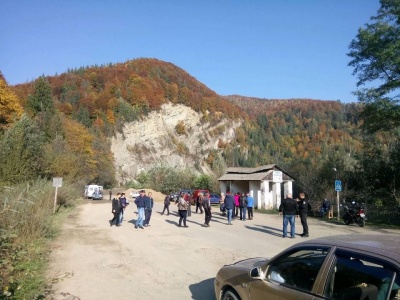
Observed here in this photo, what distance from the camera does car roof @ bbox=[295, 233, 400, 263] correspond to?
335 centimetres

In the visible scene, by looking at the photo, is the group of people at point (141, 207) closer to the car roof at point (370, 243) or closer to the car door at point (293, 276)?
the car door at point (293, 276)

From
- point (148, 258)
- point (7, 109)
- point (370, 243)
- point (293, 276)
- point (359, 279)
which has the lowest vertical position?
point (148, 258)

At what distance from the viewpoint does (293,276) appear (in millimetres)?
4113

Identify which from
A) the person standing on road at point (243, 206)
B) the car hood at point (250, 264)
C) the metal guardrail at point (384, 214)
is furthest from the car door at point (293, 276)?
the metal guardrail at point (384, 214)

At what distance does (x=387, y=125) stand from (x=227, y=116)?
359 ft

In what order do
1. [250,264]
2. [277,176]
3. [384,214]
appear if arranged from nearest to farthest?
1. [250,264]
2. [384,214]
3. [277,176]

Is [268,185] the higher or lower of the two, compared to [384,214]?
higher

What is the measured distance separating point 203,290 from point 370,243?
12.9 ft

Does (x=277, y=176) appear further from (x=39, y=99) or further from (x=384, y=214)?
Result: (x=39, y=99)

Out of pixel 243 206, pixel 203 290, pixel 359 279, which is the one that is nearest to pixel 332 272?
pixel 359 279

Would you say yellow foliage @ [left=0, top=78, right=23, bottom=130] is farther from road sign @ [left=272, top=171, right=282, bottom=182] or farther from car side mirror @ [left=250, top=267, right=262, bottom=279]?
car side mirror @ [left=250, top=267, right=262, bottom=279]

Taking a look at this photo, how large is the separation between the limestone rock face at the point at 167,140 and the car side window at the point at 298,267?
89229 mm

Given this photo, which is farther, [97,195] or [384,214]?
[97,195]

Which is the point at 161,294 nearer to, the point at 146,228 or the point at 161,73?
the point at 146,228
